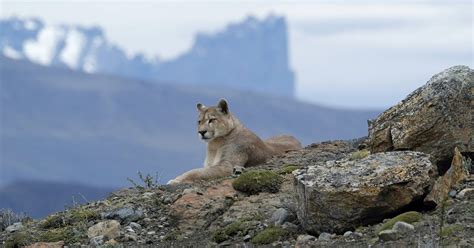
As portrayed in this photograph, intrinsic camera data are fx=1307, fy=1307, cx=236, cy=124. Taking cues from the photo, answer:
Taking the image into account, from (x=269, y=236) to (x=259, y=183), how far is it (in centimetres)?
328

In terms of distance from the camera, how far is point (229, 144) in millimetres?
29141

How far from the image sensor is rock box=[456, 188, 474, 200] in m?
19.3

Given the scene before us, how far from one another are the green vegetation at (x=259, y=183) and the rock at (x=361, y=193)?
3.44 meters

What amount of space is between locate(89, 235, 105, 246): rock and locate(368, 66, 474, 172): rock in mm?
4890

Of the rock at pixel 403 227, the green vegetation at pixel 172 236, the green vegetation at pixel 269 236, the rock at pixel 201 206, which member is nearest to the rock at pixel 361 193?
the green vegetation at pixel 269 236

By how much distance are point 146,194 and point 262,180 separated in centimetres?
237

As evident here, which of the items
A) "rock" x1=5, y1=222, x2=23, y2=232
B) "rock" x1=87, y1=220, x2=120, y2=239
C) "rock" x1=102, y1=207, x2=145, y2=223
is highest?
"rock" x1=5, y1=222, x2=23, y2=232

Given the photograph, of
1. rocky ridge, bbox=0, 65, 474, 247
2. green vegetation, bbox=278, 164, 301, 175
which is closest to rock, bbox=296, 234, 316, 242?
rocky ridge, bbox=0, 65, 474, 247

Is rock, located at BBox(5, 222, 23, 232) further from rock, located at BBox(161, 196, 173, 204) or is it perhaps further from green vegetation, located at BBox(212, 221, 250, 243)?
green vegetation, located at BBox(212, 221, 250, 243)

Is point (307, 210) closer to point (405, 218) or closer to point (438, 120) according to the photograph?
point (405, 218)

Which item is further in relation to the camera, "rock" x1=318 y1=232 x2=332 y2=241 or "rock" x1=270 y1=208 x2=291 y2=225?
"rock" x1=270 y1=208 x2=291 y2=225

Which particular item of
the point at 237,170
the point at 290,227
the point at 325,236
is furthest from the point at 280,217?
the point at 237,170

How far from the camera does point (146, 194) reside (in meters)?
23.7

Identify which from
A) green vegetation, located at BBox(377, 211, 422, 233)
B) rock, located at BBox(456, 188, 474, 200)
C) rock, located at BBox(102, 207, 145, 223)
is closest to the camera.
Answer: green vegetation, located at BBox(377, 211, 422, 233)
